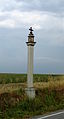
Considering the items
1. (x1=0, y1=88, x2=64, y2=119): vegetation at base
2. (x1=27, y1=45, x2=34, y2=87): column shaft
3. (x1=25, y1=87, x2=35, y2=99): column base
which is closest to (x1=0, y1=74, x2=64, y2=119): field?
(x1=0, y1=88, x2=64, y2=119): vegetation at base

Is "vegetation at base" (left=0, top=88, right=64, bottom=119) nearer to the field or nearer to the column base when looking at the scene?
the field

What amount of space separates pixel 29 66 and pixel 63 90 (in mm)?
3531

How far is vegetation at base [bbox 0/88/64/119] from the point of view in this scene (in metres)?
13.2

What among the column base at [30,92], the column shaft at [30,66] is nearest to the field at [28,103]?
the column base at [30,92]

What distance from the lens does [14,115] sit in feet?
42.4

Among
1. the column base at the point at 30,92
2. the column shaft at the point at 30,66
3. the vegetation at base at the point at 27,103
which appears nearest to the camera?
the vegetation at base at the point at 27,103

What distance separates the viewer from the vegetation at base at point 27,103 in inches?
519

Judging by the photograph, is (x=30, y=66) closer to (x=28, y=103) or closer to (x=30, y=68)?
(x=30, y=68)

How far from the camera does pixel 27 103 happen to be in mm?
14609

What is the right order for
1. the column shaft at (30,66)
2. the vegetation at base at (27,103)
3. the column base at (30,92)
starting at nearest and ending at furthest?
the vegetation at base at (27,103) < the column base at (30,92) < the column shaft at (30,66)

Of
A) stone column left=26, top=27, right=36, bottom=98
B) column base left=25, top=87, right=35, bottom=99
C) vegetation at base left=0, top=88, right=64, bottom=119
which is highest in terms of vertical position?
stone column left=26, top=27, right=36, bottom=98

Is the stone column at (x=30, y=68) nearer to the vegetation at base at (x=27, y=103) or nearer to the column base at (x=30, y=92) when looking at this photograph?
the column base at (x=30, y=92)

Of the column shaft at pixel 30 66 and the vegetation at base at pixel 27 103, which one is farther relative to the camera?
the column shaft at pixel 30 66

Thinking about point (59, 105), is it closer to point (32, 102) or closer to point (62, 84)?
point (32, 102)
